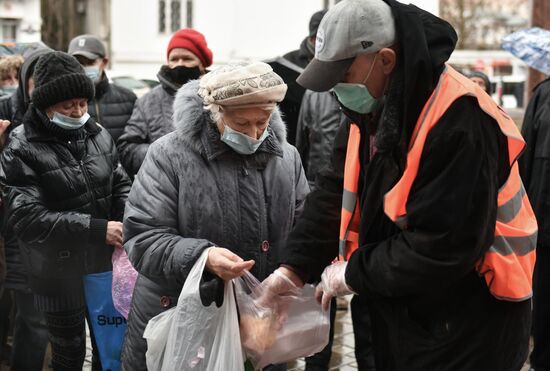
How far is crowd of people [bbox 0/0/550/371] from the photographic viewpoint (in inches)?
97.9

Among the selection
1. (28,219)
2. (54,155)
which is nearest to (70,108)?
(54,155)

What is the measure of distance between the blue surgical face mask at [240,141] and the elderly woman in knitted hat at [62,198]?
1.14 metres

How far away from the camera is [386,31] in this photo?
8.55 ft

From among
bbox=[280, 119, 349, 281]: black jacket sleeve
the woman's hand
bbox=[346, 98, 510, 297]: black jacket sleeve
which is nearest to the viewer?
bbox=[346, 98, 510, 297]: black jacket sleeve

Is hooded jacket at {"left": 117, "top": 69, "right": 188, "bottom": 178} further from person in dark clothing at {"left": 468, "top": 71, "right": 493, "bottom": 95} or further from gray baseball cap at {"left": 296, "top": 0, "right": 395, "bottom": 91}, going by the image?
person in dark clothing at {"left": 468, "top": 71, "right": 493, "bottom": 95}

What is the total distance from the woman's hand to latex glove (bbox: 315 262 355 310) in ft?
0.86

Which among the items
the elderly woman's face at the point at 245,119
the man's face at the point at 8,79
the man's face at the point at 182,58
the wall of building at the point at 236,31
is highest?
the elderly woman's face at the point at 245,119

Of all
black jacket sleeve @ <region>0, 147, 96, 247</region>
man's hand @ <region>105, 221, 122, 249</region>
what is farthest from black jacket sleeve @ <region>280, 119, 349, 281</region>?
black jacket sleeve @ <region>0, 147, 96, 247</region>

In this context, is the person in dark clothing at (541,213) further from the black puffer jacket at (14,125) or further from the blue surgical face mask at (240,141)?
the black puffer jacket at (14,125)

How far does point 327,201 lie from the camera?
3070mm

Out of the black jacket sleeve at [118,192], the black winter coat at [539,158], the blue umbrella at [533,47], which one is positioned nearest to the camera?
the black jacket sleeve at [118,192]

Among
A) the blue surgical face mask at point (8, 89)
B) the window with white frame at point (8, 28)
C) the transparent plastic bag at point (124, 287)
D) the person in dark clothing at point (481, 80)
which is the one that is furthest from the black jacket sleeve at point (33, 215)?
the window with white frame at point (8, 28)

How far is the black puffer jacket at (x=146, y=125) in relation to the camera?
5.48 metres

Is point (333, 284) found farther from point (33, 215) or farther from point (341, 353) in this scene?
point (341, 353)
